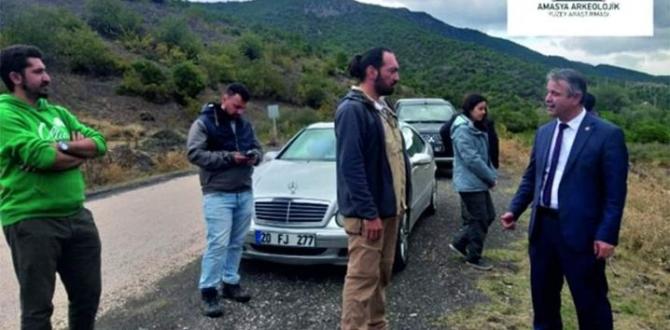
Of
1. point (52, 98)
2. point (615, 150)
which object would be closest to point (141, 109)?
point (52, 98)

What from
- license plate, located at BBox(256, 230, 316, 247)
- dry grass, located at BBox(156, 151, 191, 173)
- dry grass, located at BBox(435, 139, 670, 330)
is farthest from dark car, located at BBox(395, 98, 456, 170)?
license plate, located at BBox(256, 230, 316, 247)

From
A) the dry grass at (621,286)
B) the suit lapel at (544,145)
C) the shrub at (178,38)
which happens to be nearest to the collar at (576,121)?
the suit lapel at (544,145)

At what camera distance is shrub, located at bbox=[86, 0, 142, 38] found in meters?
47.0

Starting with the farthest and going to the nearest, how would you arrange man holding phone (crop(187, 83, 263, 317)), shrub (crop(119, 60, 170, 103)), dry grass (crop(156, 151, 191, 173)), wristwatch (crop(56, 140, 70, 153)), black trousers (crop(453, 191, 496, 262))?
shrub (crop(119, 60, 170, 103)), dry grass (crop(156, 151, 191, 173)), black trousers (crop(453, 191, 496, 262)), man holding phone (crop(187, 83, 263, 317)), wristwatch (crop(56, 140, 70, 153))

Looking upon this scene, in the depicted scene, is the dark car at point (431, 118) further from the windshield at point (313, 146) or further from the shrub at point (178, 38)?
the shrub at point (178, 38)

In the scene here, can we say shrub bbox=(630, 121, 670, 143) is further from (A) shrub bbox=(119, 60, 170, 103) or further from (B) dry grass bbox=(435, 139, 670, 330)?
(B) dry grass bbox=(435, 139, 670, 330)

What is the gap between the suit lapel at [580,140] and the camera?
10.1 ft

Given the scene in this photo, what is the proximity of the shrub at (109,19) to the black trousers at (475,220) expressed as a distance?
155ft

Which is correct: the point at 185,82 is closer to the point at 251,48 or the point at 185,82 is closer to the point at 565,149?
the point at 251,48

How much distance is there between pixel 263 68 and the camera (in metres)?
43.5

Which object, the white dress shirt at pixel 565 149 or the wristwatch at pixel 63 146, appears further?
the white dress shirt at pixel 565 149

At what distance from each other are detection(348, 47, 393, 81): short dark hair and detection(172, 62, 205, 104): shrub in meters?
33.0

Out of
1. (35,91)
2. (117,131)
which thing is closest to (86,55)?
(117,131)

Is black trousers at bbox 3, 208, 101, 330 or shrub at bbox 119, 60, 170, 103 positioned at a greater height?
shrub at bbox 119, 60, 170, 103
